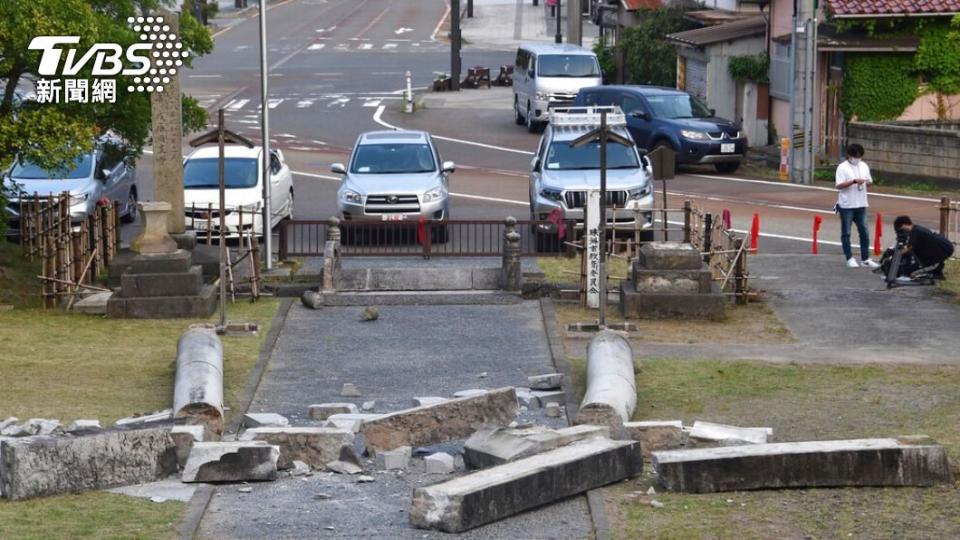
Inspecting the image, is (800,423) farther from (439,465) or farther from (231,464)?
(231,464)

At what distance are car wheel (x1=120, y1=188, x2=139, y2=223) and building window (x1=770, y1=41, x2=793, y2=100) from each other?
16.4 m

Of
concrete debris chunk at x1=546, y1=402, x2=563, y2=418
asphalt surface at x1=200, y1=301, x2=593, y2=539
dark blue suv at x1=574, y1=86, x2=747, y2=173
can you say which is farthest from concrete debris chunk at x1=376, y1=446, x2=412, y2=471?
dark blue suv at x1=574, y1=86, x2=747, y2=173

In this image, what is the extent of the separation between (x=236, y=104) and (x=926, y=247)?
31.9 meters

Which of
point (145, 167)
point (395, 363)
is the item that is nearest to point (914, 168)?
point (145, 167)

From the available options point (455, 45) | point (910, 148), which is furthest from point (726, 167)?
point (455, 45)

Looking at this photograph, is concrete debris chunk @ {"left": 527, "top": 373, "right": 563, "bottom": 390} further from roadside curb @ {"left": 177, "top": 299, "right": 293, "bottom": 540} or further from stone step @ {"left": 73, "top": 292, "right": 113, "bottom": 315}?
stone step @ {"left": 73, "top": 292, "right": 113, "bottom": 315}

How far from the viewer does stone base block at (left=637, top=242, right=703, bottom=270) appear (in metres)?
21.0

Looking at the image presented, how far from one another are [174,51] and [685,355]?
9687 millimetres

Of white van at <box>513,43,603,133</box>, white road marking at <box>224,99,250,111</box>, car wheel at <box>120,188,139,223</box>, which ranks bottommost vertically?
car wheel at <box>120,188,139,223</box>

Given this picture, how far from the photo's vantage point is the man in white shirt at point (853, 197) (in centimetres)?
2406

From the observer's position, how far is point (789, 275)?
80.3 ft

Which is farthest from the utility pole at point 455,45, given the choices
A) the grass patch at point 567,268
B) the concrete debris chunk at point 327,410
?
the concrete debris chunk at point 327,410

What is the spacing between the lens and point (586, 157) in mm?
28422

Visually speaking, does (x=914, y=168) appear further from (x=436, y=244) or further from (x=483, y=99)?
(x=483, y=99)
